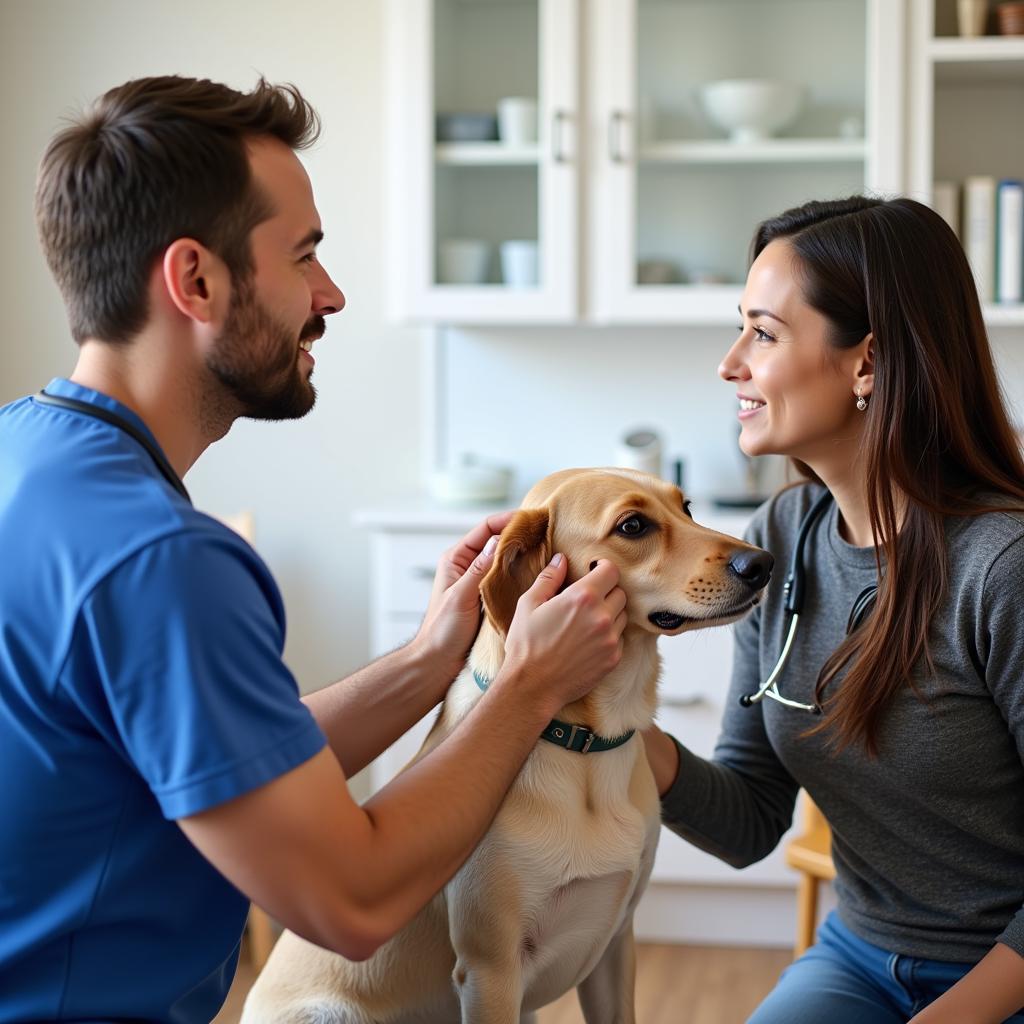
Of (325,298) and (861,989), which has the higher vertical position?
(325,298)

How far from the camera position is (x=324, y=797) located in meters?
1.00

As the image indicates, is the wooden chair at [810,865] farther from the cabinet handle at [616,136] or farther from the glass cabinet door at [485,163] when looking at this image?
the cabinet handle at [616,136]

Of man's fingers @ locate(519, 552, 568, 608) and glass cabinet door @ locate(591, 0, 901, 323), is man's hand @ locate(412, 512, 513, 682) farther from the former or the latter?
glass cabinet door @ locate(591, 0, 901, 323)

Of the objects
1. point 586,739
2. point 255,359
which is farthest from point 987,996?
point 255,359

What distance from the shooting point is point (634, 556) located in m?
1.33

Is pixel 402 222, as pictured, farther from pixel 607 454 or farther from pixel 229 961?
pixel 229 961

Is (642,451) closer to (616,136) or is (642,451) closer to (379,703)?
(616,136)

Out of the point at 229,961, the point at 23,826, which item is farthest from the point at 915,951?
the point at 23,826

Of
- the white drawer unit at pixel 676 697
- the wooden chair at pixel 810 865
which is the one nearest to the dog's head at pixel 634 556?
the wooden chair at pixel 810 865

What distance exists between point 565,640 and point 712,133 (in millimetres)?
2081

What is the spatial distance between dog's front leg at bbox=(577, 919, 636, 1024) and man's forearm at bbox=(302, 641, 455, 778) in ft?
1.08

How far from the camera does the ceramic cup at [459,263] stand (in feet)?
9.86

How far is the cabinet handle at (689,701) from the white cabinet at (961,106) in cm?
106

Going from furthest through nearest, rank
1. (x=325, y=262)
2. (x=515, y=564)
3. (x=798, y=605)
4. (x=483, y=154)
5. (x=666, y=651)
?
(x=325, y=262) < (x=483, y=154) < (x=666, y=651) < (x=798, y=605) < (x=515, y=564)
